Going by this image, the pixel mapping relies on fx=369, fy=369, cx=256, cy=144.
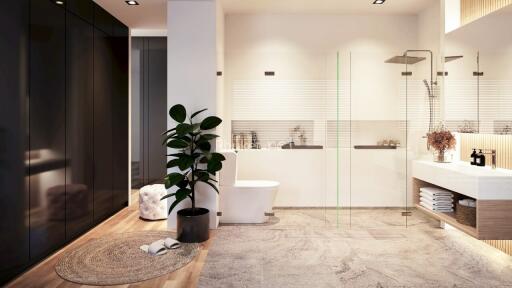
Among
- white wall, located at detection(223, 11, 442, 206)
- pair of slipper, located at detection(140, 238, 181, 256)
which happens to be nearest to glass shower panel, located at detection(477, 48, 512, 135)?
white wall, located at detection(223, 11, 442, 206)

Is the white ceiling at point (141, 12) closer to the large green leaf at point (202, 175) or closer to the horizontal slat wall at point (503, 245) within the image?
the large green leaf at point (202, 175)

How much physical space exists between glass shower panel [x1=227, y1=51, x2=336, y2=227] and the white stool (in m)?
1.06

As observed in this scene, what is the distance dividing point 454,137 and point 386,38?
1.87m

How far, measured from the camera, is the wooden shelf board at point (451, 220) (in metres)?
3.17

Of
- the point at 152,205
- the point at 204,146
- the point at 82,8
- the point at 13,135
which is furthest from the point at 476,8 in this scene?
the point at 13,135

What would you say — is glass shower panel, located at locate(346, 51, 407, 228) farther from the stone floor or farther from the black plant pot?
the black plant pot

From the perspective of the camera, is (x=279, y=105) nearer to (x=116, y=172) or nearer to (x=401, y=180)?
(x=401, y=180)

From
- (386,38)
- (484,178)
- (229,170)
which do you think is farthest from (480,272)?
(386,38)

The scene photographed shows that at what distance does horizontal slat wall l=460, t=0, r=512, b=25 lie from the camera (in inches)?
132

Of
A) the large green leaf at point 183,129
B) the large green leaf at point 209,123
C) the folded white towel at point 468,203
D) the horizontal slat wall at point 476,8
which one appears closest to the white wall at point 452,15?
the horizontal slat wall at point 476,8

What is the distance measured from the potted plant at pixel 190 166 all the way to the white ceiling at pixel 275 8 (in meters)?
1.45

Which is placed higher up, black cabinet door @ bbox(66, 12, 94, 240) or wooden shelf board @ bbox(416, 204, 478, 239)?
black cabinet door @ bbox(66, 12, 94, 240)

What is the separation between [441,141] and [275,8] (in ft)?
8.55

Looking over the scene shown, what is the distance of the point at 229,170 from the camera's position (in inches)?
160
